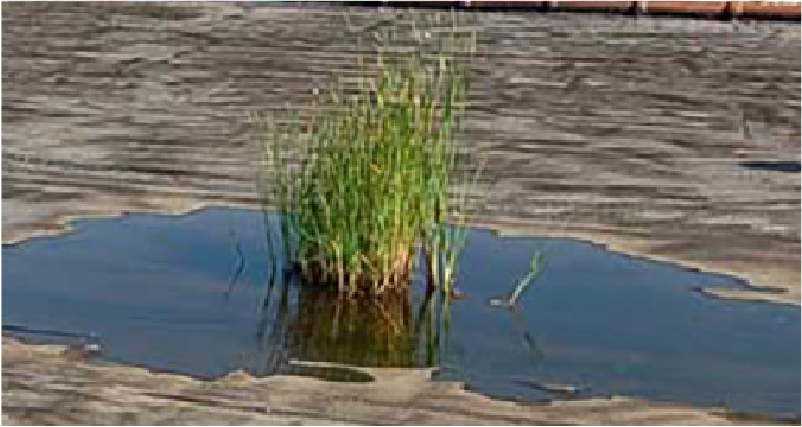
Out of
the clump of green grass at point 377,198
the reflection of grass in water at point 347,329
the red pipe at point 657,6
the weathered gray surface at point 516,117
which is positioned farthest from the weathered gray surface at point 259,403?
the red pipe at point 657,6

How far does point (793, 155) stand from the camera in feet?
41.4

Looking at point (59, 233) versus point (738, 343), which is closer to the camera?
point (738, 343)

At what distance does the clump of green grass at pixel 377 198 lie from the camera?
24.1 ft

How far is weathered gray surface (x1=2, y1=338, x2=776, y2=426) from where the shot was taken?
5.27 meters

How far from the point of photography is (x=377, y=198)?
23.9ft

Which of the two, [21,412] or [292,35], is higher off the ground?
[21,412]

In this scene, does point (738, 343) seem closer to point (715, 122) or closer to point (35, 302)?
point (35, 302)

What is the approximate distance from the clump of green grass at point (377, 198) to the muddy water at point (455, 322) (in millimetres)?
153

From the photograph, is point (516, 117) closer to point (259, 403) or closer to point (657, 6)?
point (259, 403)

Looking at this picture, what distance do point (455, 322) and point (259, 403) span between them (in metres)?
1.74

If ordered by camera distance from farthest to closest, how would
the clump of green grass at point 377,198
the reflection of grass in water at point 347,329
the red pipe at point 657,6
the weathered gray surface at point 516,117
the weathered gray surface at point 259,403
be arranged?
the red pipe at point 657,6 → the weathered gray surface at point 516,117 → the clump of green grass at point 377,198 → the reflection of grass in water at point 347,329 → the weathered gray surface at point 259,403

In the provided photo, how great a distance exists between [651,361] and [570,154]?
5720 mm

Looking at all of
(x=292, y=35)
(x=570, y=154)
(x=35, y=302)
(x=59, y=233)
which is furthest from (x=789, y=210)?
(x=292, y=35)

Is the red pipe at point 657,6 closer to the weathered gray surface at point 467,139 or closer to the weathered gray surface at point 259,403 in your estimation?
the weathered gray surface at point 467,139
